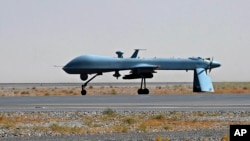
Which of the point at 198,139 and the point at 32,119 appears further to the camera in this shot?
the point at 32,119

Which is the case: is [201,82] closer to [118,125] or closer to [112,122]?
[112,122]

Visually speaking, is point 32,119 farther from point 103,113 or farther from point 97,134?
point 97,134

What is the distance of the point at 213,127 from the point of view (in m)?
28.1

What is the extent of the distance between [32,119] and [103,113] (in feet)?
13.7

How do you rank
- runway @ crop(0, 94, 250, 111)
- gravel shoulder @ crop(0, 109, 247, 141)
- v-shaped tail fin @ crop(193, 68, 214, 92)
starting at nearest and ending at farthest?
1. gravel shoulder @ crop(0, 109, 247, 141)
2. runway @ crop(0, 94, 250, 111)
3. v-shaped tail fin @ crop(193, 68, 214, 92)

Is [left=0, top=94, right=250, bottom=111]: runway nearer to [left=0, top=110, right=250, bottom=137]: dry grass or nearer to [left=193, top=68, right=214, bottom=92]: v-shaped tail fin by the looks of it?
[left=0, top=110, right=250, bottom=137]: dry grass

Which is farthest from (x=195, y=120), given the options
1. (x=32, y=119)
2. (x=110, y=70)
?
(x=110, y=70)

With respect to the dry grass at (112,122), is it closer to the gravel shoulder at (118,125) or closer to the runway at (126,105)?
the gravel shoulder at (118,125)

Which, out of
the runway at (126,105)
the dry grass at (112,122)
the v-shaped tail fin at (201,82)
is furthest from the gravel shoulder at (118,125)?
the v-shaped tail fin at (201,82)

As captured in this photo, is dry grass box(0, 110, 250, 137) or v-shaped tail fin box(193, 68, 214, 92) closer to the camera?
dry grass box(0, 110, 250, 137)

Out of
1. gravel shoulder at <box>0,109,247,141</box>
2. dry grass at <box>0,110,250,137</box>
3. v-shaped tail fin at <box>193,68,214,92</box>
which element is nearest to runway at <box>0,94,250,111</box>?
gravel shoulder at <box>0,109,247,141</box>

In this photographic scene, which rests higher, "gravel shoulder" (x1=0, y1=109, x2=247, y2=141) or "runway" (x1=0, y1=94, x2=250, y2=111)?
"runway" (x1=0, y1=94, x2=250, y2=111)

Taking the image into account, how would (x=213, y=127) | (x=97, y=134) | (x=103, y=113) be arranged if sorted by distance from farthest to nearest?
(x=103, y=113), (x=213, y=127), (x=97, y=134)

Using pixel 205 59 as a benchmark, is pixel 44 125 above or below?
below
